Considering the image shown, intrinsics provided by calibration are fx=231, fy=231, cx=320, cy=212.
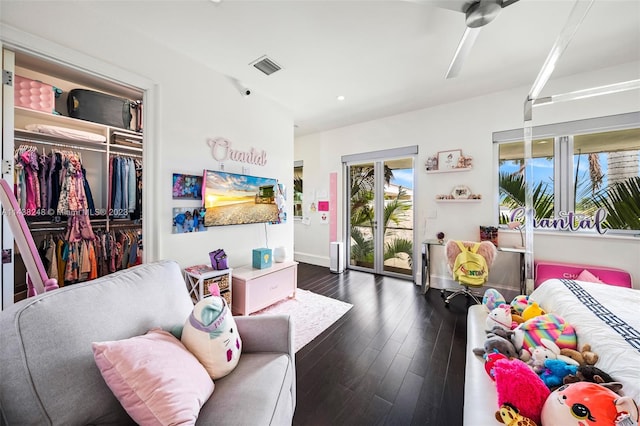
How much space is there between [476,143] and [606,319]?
2500 millimetres

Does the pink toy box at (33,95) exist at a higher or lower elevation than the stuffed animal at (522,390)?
higher

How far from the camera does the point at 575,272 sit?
2.53 m

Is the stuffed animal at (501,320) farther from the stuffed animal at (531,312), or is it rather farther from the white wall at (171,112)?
the white wall at (171,112)

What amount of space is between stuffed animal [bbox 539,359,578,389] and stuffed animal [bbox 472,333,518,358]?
20 centimetres

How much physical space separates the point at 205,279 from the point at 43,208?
5.67ft

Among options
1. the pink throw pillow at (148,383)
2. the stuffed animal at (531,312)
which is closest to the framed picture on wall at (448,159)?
the stuffed animal at (531,312)

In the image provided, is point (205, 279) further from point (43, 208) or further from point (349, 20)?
point (349, 20)

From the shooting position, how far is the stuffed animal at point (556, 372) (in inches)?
39.1

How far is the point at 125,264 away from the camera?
9.16 ft

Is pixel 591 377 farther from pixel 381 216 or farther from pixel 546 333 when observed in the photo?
pixel 381 216

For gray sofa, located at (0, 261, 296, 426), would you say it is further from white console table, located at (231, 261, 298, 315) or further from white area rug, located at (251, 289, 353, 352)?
white console table, located at (231, 261, 298, 315)

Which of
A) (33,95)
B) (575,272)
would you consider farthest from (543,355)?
(33,95)

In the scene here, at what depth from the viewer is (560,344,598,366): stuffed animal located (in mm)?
1037

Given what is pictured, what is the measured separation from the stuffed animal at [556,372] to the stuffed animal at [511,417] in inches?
10.5
